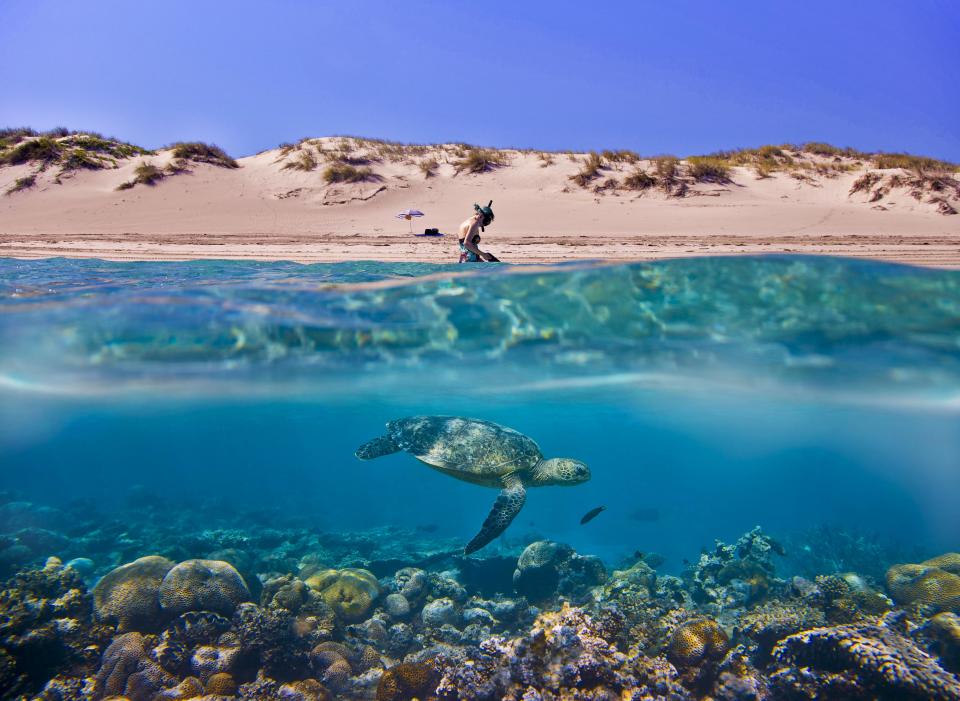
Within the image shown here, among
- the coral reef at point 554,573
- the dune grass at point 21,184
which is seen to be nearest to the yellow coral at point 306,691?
the coral reef at point 554,573

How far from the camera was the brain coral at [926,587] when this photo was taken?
7082 mm

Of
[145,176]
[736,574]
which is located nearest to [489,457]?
[736,574]

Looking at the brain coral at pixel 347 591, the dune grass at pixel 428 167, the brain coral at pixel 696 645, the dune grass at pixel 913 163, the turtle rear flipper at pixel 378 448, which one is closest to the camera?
the brain coral at pixel 696 645

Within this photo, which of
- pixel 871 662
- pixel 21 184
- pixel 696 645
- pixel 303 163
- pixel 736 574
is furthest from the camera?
pixel 303 163

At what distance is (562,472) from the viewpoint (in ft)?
28.7

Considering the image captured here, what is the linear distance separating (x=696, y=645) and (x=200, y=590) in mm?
5929

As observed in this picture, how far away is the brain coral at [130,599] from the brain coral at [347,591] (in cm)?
204

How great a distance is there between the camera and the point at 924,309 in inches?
355

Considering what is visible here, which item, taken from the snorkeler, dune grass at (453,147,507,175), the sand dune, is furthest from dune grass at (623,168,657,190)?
the snorkeler

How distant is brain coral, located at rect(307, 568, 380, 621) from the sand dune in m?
6.28

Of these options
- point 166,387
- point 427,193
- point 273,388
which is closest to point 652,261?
point 427,193

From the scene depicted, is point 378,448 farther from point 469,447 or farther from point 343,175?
Answer: point 343,175

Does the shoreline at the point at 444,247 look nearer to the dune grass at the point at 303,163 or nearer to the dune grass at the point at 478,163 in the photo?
the dune grass at the point at 303,163

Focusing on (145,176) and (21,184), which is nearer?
(21,184)
